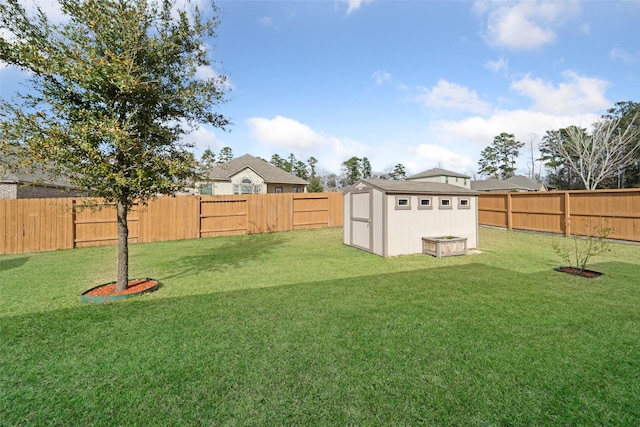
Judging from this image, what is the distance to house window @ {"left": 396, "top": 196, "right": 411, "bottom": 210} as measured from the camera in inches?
313

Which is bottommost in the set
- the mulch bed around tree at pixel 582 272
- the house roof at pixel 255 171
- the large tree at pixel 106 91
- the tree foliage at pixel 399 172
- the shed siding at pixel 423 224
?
the mulch bed around tree at pixel 582 272

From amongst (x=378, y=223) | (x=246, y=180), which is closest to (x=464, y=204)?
(x=378, y=223)

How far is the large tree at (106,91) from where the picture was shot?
141 inches

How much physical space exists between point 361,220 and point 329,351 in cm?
636

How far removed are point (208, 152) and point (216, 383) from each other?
3574 mm

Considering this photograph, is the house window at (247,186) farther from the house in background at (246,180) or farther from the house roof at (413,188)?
the house roof at (413,188)

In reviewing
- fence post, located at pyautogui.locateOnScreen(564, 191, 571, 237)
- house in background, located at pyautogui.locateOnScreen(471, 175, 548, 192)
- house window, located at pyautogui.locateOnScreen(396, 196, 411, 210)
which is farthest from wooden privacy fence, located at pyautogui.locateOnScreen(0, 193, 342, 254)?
house in background, located at pyautogui.locateOnScreen(471, 175, 548, 192)

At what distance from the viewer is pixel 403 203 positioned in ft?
26.3

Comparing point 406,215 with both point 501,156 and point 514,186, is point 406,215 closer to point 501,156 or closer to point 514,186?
point 514,186

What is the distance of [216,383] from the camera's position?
7.43 feet

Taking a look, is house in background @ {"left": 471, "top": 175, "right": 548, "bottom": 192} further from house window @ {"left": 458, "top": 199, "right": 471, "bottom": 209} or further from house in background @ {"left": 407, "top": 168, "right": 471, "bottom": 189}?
house window @ {"left": 458, "top": 199, "right": 471, "bottom": 209}

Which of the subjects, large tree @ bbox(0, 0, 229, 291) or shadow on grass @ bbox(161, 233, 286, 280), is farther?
shadow on grass @ bbox(161, 233, 286, 280)

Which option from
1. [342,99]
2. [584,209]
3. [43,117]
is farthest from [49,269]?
[584,209]

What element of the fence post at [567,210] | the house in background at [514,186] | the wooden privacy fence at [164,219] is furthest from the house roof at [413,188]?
the house in background at [514,186]
